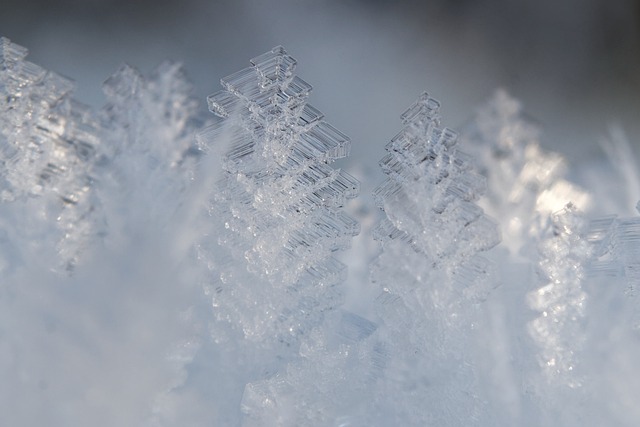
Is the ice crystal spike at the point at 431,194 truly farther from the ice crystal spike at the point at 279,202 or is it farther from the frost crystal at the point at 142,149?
the frost crystal at the point at 142,149

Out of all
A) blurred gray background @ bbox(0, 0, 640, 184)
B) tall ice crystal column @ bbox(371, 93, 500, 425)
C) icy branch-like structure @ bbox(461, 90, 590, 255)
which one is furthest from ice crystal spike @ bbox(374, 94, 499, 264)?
blurred gray background @ bbox(0, 0, 640, 184)

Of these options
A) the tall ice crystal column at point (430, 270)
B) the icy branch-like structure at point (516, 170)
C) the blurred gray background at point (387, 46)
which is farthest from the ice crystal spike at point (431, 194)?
the blurred gray background at point (387, 46)

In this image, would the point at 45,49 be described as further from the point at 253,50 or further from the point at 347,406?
the point at 347,406

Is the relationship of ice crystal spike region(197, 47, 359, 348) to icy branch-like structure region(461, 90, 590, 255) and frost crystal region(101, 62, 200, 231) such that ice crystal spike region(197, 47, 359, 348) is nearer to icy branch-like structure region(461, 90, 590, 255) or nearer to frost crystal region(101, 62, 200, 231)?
frost crystal region(101, 62, 200, 231)

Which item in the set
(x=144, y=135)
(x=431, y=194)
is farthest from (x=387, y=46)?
(x=431, y=194)

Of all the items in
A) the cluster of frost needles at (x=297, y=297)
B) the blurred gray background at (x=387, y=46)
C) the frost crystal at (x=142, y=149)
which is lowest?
the cluster of frost needles at (x=297, y=297)

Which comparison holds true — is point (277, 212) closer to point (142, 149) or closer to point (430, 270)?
point (430, 270)
